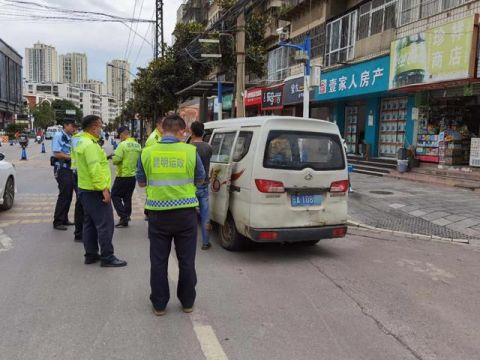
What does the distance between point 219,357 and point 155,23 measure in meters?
27.6

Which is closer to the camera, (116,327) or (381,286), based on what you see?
(116,327)

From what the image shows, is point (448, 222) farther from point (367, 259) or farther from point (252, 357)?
point (252, 357)

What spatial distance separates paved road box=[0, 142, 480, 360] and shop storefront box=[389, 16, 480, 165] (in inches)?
279

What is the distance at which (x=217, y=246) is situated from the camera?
6477mm

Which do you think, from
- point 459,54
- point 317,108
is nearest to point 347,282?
point 459,54

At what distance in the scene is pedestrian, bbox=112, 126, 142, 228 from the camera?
7477 millimetres

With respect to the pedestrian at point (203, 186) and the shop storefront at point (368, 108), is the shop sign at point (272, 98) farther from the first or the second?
the pedestrian at point (203, 186)

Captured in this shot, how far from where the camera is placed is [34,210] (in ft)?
29.8

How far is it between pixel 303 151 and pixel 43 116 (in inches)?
4104

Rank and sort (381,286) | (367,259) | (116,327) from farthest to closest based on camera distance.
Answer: (367,259) < (381,286) < (116,327)

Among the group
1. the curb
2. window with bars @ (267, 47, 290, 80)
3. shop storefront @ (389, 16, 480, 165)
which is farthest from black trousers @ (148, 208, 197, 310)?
window with bars @ (267, 47, 290, 80)

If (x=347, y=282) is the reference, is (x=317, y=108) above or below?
above

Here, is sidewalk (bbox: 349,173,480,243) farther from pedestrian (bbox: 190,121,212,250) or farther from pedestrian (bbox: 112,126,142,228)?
pedestrian (bbox: 112,126,142,228)

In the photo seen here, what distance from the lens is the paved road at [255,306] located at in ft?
11.2
